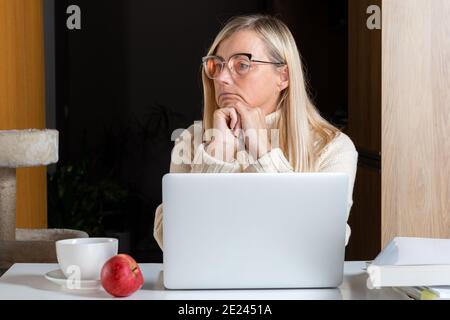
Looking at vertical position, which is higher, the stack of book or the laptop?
the laptop

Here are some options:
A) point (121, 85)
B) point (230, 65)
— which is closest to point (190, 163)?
point (230, 65)

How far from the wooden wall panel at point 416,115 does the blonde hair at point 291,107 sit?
2.81ft

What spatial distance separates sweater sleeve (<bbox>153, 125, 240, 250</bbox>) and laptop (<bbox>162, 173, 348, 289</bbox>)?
54 centimetres

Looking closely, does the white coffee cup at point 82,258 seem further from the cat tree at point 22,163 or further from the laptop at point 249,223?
the cat tree at point 22,163

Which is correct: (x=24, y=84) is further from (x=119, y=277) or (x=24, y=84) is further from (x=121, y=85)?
(x=119, y=277)

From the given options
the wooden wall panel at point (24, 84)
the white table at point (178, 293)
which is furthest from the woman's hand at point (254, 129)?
the wooden wall panel at point (24, 84)

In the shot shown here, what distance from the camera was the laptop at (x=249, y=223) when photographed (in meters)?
1.46

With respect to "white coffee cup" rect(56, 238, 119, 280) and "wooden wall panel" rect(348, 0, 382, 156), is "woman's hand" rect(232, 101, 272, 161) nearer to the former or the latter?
"white coffee cup" rect(56, 238, 119, 280)

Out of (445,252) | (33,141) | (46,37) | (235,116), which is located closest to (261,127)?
(235,116)

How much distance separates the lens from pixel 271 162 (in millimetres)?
2174

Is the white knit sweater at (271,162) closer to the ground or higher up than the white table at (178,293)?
higher up

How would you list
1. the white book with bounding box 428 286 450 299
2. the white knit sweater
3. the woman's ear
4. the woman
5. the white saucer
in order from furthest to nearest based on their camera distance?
1. the woman's ear
2. the woman
3. the white knit sweater
4. the white saucer
5. the white book with bounding box 428 286 450 299

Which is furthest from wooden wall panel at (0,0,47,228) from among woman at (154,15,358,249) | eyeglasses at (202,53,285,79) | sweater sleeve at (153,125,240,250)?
eyeglasses at (202,53,285,79)

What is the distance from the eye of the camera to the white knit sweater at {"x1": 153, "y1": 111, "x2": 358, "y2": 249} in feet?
7.14
